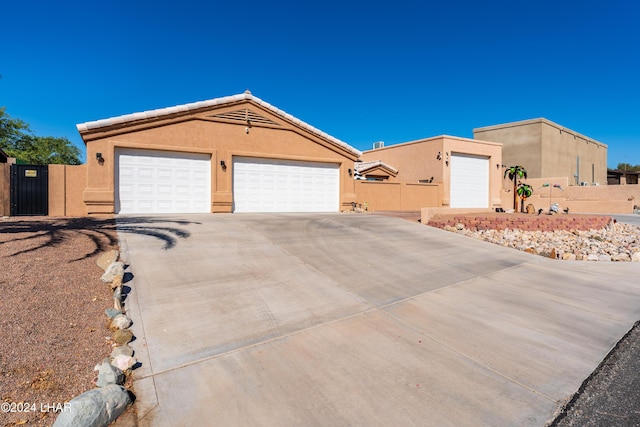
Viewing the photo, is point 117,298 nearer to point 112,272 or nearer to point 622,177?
point 112,272

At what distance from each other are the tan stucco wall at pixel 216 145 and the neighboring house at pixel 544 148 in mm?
33965

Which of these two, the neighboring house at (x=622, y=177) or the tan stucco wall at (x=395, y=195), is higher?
the neighboring house at (x=622, y=177)

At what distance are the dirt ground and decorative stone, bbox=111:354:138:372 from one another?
0.58ft

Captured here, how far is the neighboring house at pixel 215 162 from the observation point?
1229 cm

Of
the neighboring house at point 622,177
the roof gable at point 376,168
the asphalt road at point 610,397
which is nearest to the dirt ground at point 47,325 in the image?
the asphalt road at point 610,397

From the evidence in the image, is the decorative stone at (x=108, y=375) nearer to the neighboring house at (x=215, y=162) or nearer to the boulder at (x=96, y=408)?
the boulder at (x=96, y=408)

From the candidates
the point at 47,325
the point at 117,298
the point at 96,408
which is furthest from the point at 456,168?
the point at 96,408

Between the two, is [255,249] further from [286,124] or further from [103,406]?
[286,124]

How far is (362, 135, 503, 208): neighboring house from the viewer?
72.9 ft

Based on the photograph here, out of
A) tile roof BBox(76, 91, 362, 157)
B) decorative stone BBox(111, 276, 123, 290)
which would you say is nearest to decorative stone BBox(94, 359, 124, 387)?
decorative stone BBox(111, 276, 123, 290)

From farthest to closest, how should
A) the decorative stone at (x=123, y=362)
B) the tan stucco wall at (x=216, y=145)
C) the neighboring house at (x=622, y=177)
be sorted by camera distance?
1. the neighboring house at (x=622, y=177)
2. the tan stucco wall at (x=216, y=145)
3. the decorative stone at (x=123, y=362)

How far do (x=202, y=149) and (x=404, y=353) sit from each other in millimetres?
12240

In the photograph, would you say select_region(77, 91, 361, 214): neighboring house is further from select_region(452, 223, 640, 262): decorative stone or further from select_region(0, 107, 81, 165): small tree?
select_region(0, 107, 81, 165): small tree

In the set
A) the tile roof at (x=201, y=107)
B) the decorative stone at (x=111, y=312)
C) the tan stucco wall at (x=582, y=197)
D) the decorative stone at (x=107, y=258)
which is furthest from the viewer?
the tan stucco wall at (x=582, y=197)
